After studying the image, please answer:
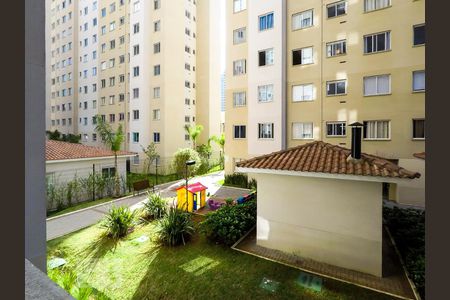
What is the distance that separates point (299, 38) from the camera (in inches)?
826

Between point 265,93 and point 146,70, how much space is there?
62.3ft

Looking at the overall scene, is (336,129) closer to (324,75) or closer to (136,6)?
(324,75)

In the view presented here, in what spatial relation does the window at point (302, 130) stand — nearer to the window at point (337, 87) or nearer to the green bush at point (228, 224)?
the window at point (337, 87)

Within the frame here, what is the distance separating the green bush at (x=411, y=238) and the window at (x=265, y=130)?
11512 millimetres

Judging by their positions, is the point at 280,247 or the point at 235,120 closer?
the point at 280,247

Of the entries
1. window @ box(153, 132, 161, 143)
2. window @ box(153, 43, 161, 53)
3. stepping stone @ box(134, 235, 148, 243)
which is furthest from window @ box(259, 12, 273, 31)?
stepping stone @ box(134, 235, 148, 243)

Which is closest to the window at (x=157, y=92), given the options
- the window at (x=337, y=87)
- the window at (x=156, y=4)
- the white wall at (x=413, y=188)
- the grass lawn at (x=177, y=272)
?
the window at (x=156, y=4)

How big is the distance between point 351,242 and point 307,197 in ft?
6.18

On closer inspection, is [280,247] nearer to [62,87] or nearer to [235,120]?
[235,120]

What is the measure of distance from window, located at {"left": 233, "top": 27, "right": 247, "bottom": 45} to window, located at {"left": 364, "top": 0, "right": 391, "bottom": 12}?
1006 centimetres

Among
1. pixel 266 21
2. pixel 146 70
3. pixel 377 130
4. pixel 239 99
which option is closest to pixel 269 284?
pixel 377 130

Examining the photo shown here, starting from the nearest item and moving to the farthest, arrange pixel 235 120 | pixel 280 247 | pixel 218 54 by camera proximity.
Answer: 1. pixel 280 247
2. pixel 235 120
3. pixel 218 54

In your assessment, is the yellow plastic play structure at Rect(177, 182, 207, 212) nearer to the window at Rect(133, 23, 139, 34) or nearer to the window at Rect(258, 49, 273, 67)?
the window at Rect(258, 49, 273, 67)

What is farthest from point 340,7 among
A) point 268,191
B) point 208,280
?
point 208,280
